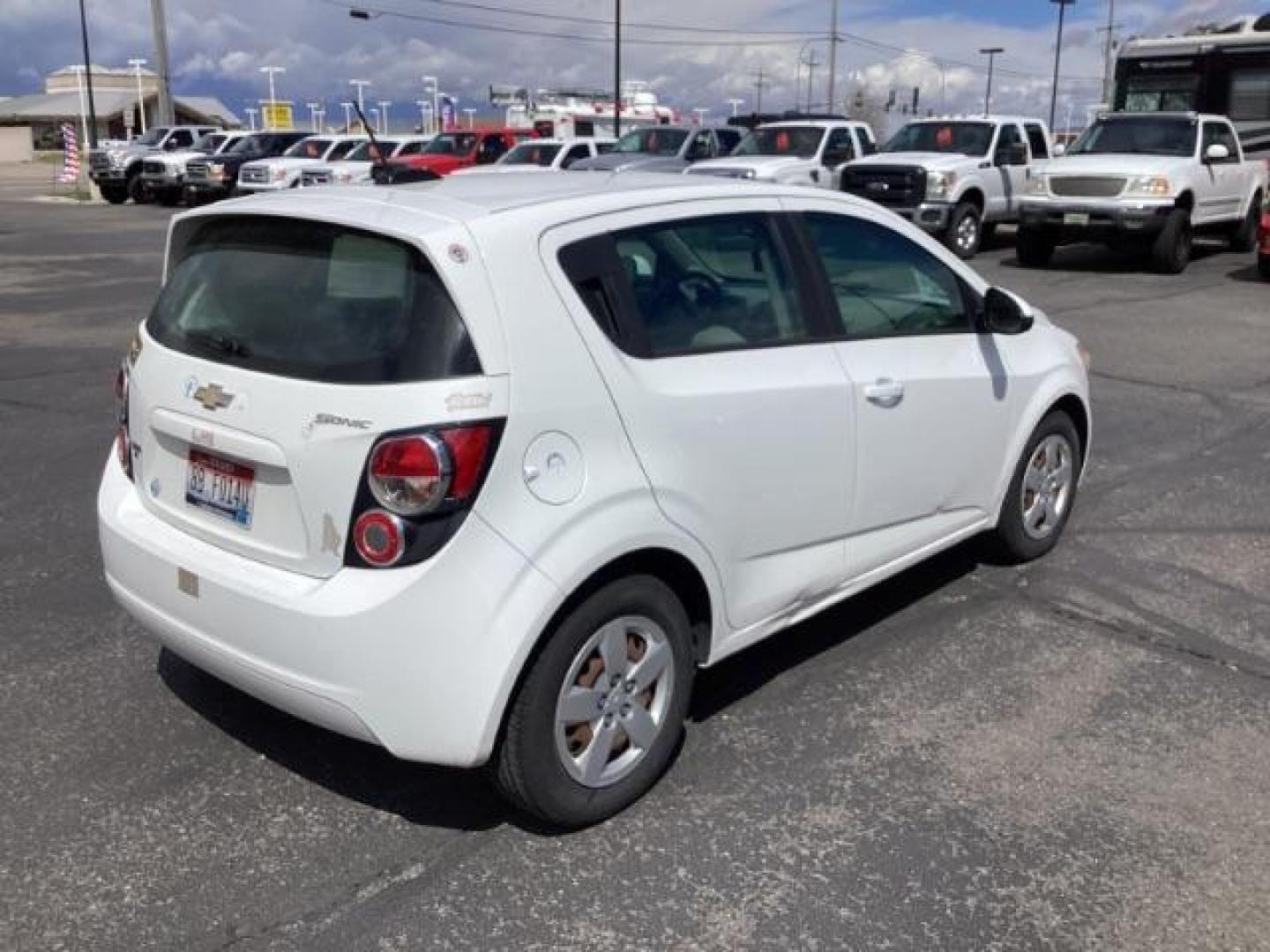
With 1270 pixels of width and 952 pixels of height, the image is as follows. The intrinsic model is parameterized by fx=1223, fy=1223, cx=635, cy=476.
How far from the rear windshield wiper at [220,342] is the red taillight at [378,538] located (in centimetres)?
64

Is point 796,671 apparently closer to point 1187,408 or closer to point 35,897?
point 35,897

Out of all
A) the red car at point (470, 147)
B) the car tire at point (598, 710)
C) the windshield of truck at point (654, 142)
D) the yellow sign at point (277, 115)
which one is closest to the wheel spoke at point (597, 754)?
the car tire at point (598, 710)

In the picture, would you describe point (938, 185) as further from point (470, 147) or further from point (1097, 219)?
point (470, 147)

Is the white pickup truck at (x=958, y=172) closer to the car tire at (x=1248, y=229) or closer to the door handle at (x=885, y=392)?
the car tire at (x=1248, y=229)

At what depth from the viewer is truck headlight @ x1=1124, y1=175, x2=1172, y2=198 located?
623 inches

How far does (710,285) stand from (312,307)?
3.84 ft

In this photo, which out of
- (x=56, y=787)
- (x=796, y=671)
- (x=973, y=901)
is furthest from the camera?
(x=796, y=671)

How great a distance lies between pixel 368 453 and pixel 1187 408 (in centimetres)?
721

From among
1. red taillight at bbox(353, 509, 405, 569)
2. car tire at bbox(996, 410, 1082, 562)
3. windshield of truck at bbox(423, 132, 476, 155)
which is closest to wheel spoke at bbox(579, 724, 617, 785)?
red taillight at bbox(353, 509, 405, 569)

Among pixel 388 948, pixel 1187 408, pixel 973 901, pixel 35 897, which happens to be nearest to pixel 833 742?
pixel 973 901

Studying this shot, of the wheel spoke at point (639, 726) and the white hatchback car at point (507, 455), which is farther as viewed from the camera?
the wheel spoke at point (639, 726)

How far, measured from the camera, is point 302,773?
3.59 m

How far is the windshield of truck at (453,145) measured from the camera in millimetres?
27031

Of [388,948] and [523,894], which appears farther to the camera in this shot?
[523,894]
